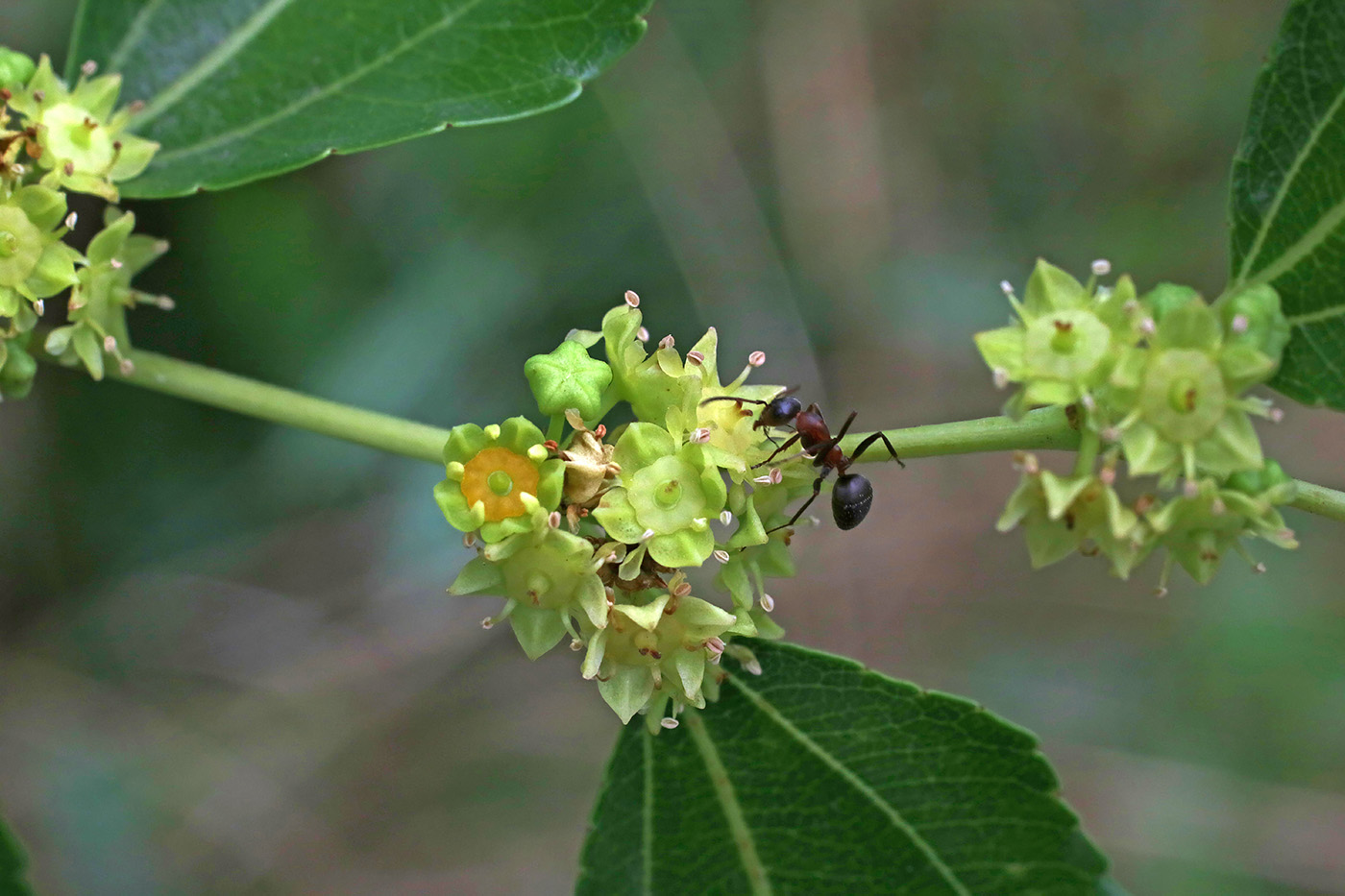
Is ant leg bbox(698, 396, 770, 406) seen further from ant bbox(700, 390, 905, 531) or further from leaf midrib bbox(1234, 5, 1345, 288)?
leaf midrib bbox(1234, 5, 1345, 288)

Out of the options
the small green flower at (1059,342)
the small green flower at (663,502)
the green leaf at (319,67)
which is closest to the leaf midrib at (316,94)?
the green leaf at (319,67)

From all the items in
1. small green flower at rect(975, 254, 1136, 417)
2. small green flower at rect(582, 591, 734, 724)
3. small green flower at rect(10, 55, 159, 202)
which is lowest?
small green flower at rect(582, 591, 734, 724)

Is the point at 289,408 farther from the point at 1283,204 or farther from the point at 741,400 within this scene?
the point at 1283,204

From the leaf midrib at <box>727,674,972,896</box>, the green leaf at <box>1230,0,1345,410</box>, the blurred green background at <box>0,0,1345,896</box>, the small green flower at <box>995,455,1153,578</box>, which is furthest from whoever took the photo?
the blurred green background at <box>0,0,1345,896</box>

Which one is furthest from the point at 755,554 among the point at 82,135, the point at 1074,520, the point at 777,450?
the point at 82,135

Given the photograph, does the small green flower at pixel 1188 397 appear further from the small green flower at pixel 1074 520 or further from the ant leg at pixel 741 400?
the ant leg at pixel 741 400

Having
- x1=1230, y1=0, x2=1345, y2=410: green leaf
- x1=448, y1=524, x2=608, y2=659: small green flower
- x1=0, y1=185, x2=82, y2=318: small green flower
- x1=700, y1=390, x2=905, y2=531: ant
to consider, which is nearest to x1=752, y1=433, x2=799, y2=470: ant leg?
x1=700, y1=390, x2=905, y2=531: ant

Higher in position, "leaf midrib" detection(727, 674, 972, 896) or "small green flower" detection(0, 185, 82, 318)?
"small green flower" detection(0, 185, 82, 318)

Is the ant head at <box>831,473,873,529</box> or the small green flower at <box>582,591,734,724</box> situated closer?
the small green flower at <box>582,591,734,724</box>
